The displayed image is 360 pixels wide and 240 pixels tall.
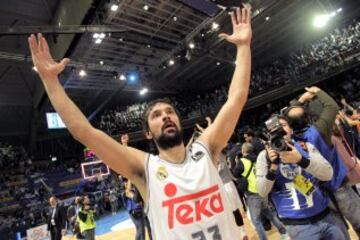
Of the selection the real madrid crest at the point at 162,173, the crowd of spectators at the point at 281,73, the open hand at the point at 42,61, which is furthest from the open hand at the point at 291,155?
the crowd of spectators at the point at 281,73

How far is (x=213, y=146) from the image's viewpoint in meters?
1.85

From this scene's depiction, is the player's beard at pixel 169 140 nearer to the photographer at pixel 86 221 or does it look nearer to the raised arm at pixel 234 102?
the raised arm at pixel 234 102

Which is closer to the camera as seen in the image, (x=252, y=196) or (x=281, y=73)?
(x=252, y=196)

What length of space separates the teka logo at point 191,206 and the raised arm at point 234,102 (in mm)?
320

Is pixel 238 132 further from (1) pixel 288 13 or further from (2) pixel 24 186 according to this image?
(2) pixel 24 186

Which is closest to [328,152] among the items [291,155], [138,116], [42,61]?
[291,155]

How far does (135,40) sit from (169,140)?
37.5 ft

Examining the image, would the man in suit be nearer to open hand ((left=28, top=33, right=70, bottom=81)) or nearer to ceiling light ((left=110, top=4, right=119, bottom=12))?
ceiling light ((left=110, top=4, right=119, bottom=12))

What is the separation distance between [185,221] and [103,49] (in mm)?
12545

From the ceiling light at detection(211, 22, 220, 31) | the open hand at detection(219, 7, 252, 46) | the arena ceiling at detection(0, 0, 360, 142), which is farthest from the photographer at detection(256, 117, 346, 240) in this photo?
the ceiling light at detection(211, 22, 220, 31)

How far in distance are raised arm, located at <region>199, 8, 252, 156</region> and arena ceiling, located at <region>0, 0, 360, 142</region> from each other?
9189 mm

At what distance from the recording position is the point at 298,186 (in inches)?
105

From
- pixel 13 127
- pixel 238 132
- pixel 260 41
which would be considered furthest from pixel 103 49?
pixel 13 127

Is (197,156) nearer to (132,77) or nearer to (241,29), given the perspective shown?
(241,29)
